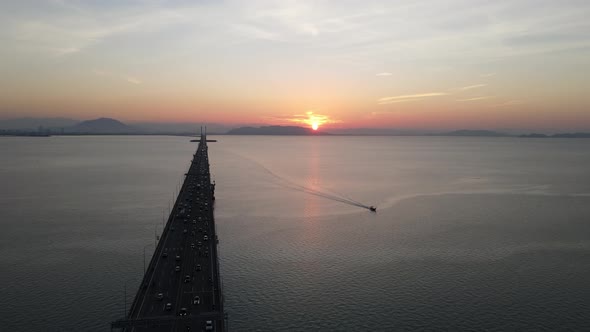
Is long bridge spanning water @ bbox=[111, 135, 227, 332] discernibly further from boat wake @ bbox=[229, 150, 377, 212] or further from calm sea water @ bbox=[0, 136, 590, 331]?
boat wake @ bbox=[229, 150, 377, 212]

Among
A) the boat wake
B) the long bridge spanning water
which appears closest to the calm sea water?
the long bridge spanning water

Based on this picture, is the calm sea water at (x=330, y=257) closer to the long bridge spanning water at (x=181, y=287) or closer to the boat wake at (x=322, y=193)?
the long bridge spanning water at (x=181, y=287)

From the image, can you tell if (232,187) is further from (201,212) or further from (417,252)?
(417,252)

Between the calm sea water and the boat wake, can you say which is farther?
the boat wake

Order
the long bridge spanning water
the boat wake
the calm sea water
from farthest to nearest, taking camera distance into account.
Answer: the boat wake → the calm sea water → the long bridge spanning water

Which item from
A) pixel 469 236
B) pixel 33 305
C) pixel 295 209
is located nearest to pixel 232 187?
pixel 295 209

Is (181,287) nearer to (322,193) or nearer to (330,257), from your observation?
(330,257)

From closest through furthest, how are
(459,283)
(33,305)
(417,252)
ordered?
1. (33,305)
2. (459,283)
3. (417,252)

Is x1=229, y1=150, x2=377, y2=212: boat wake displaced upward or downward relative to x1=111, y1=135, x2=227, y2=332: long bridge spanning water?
downward
